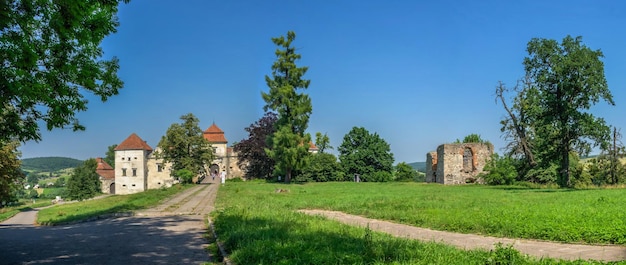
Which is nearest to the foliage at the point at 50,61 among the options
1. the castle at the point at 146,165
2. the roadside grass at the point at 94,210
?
the roadside grass at the point at 94,210

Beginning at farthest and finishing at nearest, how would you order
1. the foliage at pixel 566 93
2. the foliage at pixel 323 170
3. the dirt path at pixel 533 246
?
the foliage at pixel 323 170
the foliage at pixel 566 93
the dirt path at pixel 533 246

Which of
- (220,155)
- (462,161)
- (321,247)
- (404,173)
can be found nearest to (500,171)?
(462,161)

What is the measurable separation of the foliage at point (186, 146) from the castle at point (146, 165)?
45.7ft

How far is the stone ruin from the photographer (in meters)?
45.9

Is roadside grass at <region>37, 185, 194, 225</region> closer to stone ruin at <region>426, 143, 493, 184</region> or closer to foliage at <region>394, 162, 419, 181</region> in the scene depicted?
stone ruin at <region>426, 143, 493, 184</region>

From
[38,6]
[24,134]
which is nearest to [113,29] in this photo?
[38,6]

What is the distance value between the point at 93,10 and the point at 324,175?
48246 millimetres

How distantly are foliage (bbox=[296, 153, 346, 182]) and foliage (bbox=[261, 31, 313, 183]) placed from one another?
849 cm

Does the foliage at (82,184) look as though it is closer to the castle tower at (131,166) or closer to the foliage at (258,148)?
the castle tower at (131,166)

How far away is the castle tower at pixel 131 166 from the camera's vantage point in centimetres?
6594

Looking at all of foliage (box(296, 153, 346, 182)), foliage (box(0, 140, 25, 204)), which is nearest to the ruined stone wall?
foliage (box(296, 153, 346, 182))

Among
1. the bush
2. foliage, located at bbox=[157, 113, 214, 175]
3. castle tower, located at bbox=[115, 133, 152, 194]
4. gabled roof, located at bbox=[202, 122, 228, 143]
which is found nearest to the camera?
foliage, located at bbox=[157, 113, 214, 175]

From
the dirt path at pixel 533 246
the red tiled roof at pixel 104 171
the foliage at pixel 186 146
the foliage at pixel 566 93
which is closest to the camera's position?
the dirt path at pixel 533 246

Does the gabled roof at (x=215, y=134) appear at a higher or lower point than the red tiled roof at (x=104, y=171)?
higher
